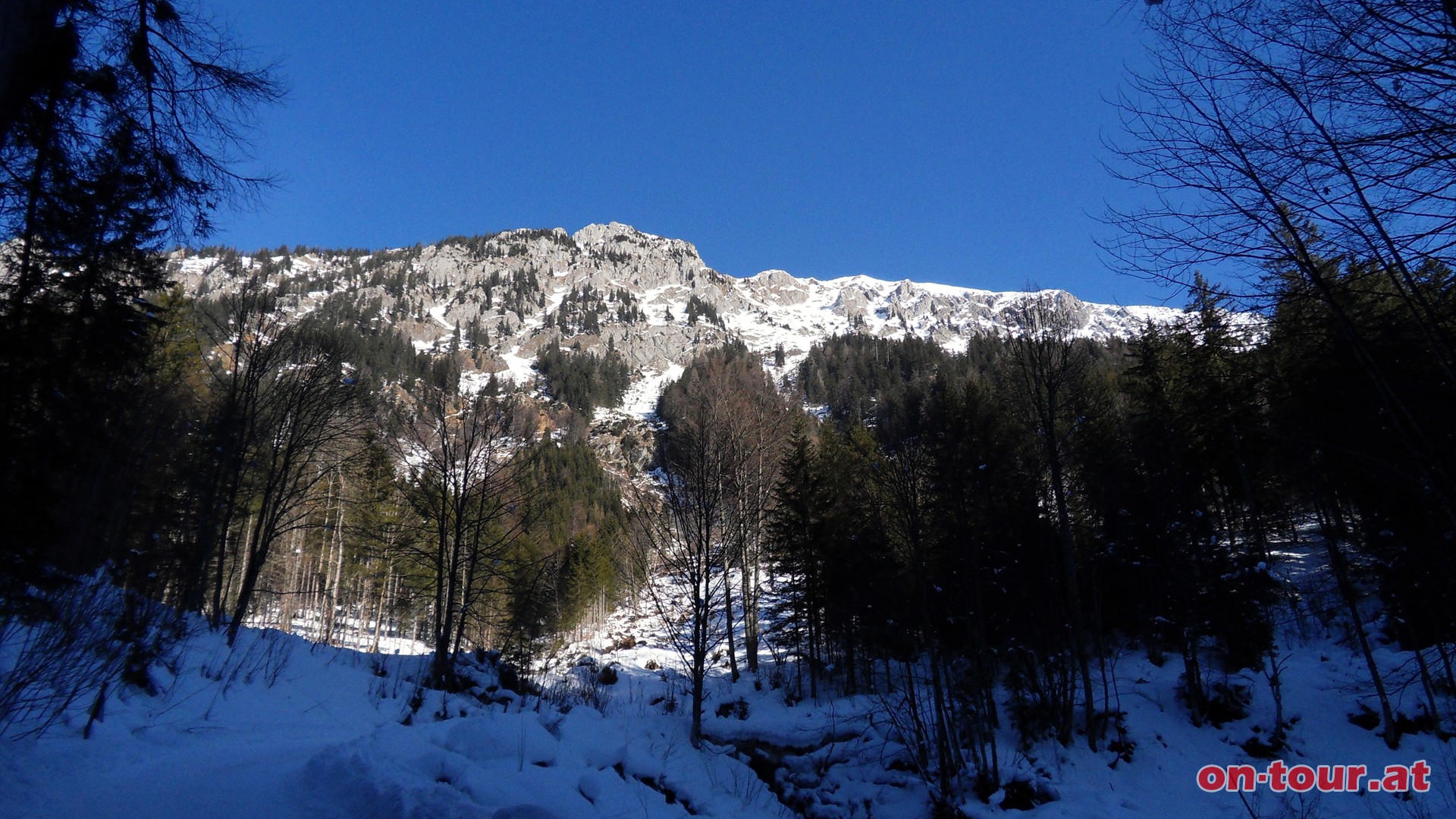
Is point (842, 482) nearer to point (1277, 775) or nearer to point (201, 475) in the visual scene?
point (1277, 775)

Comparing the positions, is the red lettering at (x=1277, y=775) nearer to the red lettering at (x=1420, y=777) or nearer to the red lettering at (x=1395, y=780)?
the red lettering at (x=1395, y=780)

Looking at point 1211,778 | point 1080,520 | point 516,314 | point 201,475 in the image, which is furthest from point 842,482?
point 516,314

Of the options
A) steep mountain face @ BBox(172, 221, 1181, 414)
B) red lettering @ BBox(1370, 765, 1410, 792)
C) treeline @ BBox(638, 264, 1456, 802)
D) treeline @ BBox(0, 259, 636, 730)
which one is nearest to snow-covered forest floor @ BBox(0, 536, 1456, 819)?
red lettering @ BBox(1370, 765, 1410, 792)

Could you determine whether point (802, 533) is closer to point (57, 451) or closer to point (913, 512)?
point (913, 512)

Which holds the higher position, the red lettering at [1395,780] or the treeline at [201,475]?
the treeline at [201,475]

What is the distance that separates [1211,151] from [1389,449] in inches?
118

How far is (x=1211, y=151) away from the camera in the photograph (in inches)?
118

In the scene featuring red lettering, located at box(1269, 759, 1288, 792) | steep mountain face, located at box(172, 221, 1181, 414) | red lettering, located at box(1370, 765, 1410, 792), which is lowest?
red lettering, located at box(1269, 759, 1288, 792)

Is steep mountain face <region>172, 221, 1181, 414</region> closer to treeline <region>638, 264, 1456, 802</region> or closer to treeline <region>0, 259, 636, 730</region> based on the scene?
treeline <region>0, 259, 636, 730</region>

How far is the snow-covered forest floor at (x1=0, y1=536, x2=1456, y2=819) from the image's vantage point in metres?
4.19

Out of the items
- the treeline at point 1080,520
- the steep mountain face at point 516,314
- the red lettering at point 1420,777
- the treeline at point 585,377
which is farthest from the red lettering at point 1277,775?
the steep mountain face at point 516,314

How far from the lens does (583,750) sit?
24.7 feet

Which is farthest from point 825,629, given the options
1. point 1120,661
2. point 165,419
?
point 165,419

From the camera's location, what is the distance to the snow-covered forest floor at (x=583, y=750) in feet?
13.8
